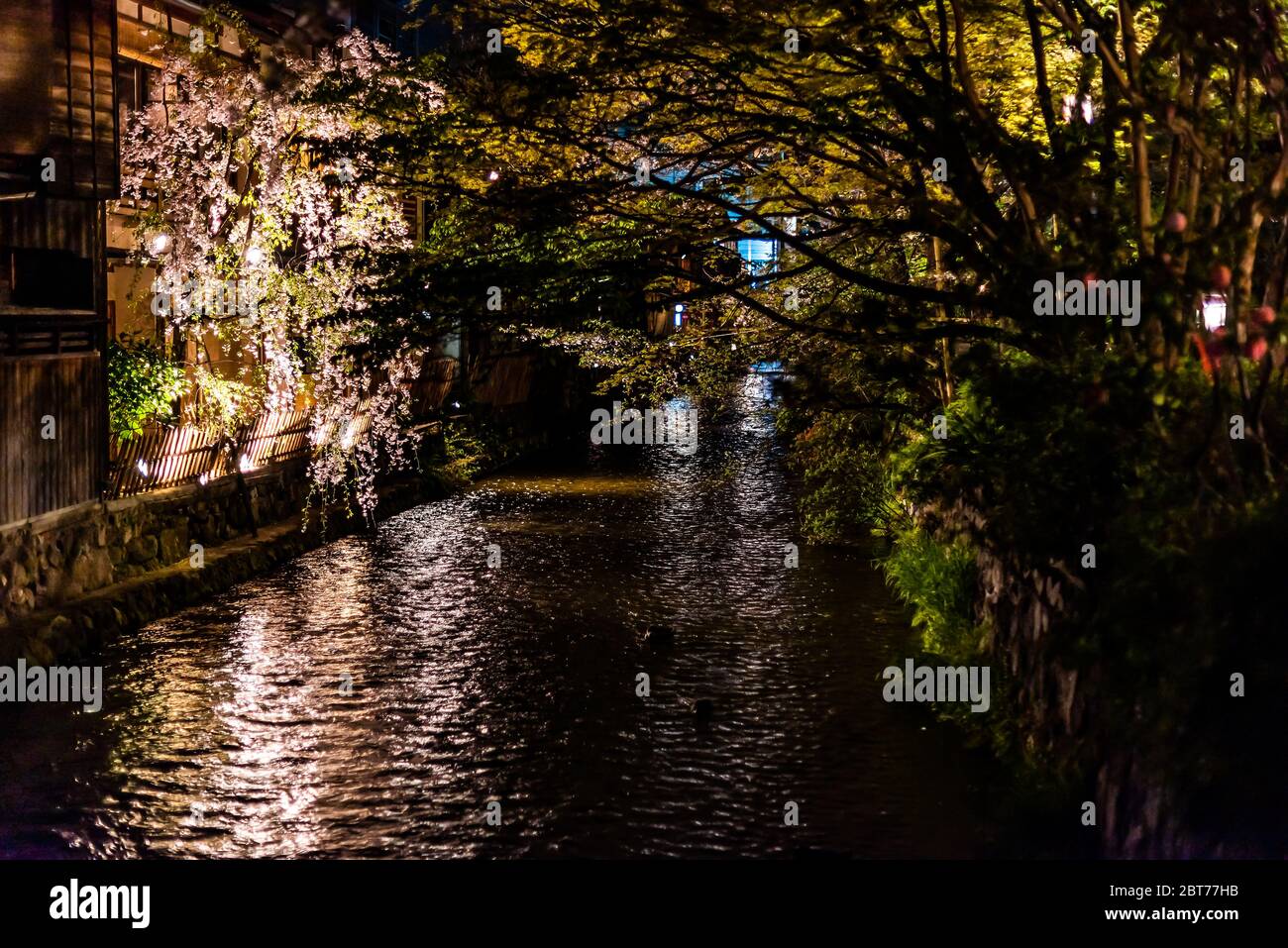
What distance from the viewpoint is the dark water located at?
957cm

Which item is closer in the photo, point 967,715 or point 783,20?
point 783,20

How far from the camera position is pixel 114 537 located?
54.4ft

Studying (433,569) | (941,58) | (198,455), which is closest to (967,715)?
(941,58)

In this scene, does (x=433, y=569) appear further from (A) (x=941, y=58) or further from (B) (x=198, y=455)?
(A) (x=941, y=58)

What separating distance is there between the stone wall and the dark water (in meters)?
1.01

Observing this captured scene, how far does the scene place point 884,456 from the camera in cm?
2131

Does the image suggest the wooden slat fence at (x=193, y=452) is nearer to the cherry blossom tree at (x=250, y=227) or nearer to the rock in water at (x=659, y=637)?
the cherry blossom tree at (x=250, y=227)

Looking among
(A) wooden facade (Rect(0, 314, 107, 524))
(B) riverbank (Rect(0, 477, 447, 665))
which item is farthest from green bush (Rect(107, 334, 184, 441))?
(B) riverbank (Rect(0, 477, 447, 665))

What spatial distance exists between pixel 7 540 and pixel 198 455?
17.0ft

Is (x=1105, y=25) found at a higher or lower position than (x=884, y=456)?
higher
